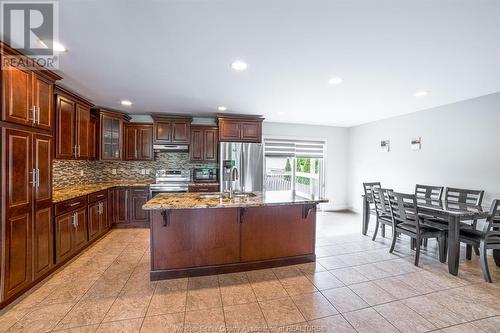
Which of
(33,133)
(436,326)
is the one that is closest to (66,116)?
(33,133)

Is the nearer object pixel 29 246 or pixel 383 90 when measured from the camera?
pixel 29 246

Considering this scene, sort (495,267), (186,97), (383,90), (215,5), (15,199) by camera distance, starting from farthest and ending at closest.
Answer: (186,97), (383,90), (495,267), (15,199), (215,5)

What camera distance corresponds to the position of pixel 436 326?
1855 mm

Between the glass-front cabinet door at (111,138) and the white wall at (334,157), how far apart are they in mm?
4126

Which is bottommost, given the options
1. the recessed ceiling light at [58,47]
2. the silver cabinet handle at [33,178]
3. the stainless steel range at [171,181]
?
the stainless steel range at [171,181]

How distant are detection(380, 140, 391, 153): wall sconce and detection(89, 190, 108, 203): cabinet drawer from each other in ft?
19.9

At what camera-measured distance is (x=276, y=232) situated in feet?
9.50

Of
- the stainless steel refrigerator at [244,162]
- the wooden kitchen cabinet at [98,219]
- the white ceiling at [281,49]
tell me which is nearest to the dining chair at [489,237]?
the white ceiling at [281,49]

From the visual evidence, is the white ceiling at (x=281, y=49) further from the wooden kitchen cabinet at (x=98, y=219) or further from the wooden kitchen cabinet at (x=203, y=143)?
the wooden kitchen cabinet at (x=98, y=219)

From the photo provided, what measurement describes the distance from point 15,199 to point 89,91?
199 centimetres

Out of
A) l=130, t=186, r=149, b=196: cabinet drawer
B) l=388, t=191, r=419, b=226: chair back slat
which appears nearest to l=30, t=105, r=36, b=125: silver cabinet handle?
l=130, t=186, r=149, b=196: cabinet drawer

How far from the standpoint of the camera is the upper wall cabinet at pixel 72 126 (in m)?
3.16

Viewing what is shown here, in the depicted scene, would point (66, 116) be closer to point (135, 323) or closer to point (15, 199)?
point (15, 199)

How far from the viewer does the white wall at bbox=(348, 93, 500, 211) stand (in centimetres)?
343
